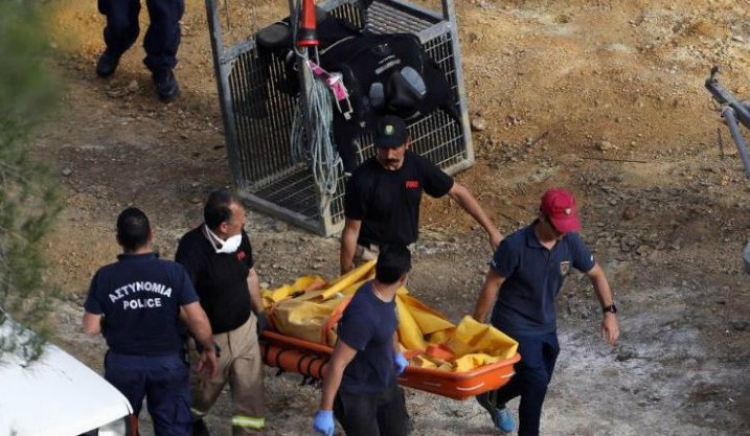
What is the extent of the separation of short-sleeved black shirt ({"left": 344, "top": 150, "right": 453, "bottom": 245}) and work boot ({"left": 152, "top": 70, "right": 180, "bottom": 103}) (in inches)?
175

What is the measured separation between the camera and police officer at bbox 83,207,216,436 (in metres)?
7.43

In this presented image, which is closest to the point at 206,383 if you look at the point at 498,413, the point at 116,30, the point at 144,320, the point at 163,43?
the point at 144,320

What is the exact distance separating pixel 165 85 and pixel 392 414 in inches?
230

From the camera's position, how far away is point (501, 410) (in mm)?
8453

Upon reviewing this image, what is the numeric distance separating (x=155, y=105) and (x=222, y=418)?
454cm

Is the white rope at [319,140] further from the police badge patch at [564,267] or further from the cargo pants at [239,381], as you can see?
the police badge patch at [564,267]

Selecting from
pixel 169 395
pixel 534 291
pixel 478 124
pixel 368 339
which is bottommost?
pixel 478 124

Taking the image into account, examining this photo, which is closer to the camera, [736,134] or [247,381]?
[247,381]

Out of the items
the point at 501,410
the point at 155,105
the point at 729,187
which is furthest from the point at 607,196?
the point at 155,105

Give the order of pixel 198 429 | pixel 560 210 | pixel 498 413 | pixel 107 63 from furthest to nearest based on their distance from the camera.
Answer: pixel 107 63 → pixel 498 413 → pixel 198 429 → pixel 560 210

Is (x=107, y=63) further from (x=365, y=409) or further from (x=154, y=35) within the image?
(x=365, y=409)

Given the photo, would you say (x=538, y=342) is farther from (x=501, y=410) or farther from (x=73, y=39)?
(x=73, y=39)

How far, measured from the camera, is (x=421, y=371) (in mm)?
7570

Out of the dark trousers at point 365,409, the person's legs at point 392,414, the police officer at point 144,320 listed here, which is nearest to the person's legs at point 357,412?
the dark trousers at point 365,409
